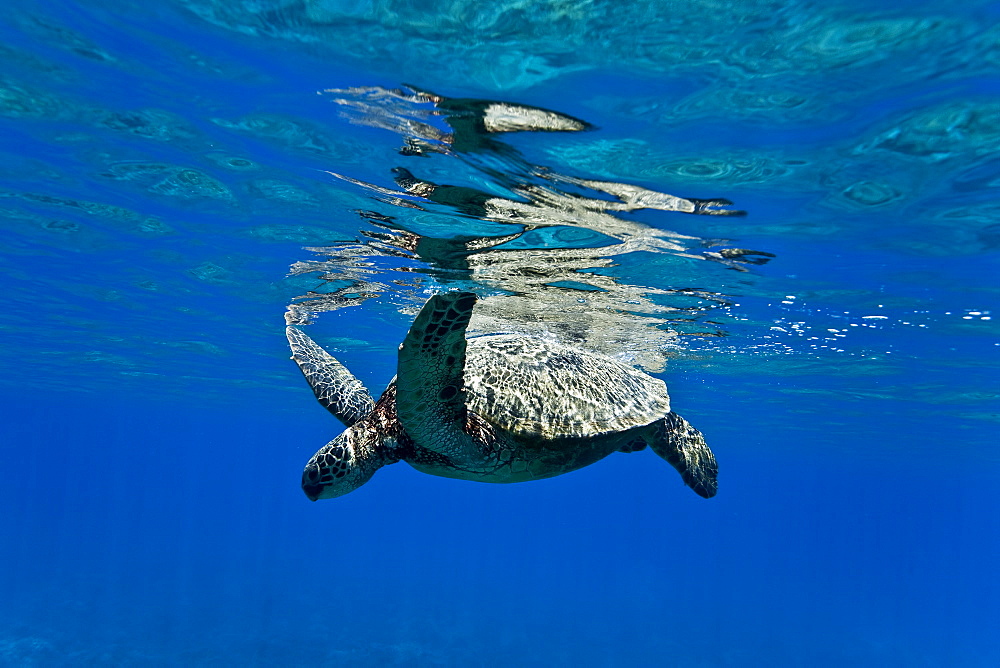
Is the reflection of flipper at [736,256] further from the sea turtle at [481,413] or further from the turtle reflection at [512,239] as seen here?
the sea turtle at [481,413]

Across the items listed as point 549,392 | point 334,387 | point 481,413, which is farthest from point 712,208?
point 334,387

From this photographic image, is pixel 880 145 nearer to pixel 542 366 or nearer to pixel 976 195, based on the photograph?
pixel 976 195

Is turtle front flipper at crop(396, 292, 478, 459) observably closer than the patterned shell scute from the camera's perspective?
Yes

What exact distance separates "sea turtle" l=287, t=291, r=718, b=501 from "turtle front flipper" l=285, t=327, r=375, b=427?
16 millimetres

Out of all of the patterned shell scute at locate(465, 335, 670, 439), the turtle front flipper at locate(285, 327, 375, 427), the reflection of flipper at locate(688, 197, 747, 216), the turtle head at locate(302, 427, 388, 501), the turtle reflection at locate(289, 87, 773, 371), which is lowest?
the turtle head at locate(302, 427, 388, 501)

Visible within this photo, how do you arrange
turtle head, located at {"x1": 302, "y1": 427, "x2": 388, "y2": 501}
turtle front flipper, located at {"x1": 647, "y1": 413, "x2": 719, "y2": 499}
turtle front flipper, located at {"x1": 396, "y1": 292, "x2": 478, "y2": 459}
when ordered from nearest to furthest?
1. turtle front flipper, located at {"x1": 396, "y1": 292, "x2": 478, "y2": 459}
2. turtle head, located at {"x1": 302, "y1": 427, "x2": 388, "y2": 501}
3. turtle front flipper, located at {"x1": 647, "y1": 413, "x2": 719, "y2": 499}

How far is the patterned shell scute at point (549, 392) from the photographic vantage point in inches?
275

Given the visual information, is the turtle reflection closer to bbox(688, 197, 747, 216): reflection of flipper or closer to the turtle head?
bbox(688, 197, 747, 216): reflection of flipper

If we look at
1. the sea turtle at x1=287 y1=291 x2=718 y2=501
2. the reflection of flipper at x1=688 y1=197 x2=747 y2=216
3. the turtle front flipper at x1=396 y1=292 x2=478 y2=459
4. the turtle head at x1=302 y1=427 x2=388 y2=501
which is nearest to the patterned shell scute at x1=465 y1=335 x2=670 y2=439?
the sea turtle at x1=287 y1=291 x2=718 y2=501

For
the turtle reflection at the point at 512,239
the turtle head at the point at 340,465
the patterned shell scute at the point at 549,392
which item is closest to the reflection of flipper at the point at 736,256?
the turtle reflection at the point at 512,239

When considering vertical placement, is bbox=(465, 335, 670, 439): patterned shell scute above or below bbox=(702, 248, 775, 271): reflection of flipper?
below

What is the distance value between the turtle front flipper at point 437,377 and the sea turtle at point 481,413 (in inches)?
0.5

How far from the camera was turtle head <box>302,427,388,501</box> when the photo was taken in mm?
6676

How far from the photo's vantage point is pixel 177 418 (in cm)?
6406
